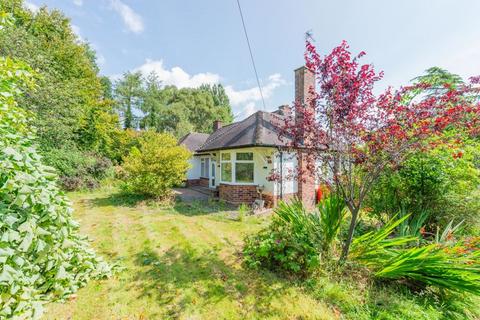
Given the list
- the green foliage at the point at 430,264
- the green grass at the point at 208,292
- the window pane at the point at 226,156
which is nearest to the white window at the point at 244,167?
the window pane at the point at 226,156

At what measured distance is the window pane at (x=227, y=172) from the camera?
11055 millimetres

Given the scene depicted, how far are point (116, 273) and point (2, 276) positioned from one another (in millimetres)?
2086

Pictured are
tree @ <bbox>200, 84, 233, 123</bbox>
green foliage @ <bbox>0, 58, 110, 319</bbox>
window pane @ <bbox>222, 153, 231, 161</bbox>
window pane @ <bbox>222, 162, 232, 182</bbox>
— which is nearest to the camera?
green foliage @ <bbox>0, 58, 110, 319</bbox>

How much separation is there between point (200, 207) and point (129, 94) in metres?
29.8

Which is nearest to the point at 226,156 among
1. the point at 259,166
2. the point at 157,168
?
the point at 259,166

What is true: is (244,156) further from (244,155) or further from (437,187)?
(437,187)

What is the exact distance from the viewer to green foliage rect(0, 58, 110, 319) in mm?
2324

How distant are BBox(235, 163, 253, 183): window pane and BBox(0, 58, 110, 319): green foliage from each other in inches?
309

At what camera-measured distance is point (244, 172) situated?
34.4ft

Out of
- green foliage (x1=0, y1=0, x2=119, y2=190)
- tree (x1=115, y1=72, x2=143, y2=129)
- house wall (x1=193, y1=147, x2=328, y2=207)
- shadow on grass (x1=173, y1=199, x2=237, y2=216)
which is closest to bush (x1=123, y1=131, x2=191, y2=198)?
shadow on grass (x1=173, y1=199, x2=237, y2=216)

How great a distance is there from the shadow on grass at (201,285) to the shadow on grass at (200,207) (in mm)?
4222

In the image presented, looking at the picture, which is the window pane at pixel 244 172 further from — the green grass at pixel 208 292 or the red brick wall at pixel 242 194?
the green grass at pixel 208 292

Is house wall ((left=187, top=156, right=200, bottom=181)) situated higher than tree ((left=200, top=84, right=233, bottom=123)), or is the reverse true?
tree ((left=200, top=84, right=233, bottom=123))

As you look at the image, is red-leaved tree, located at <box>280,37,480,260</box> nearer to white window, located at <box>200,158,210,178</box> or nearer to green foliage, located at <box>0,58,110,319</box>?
green foliage, located at <box>0,58,110,319</box>
